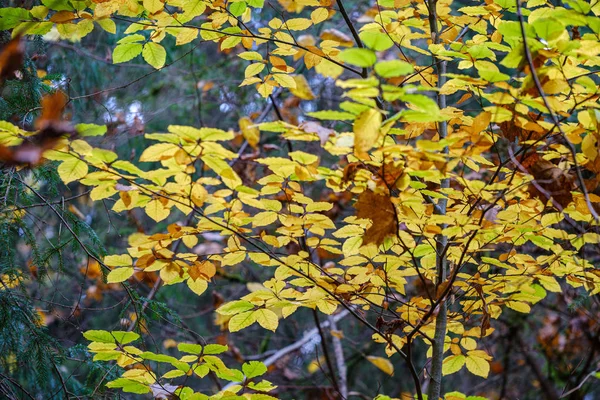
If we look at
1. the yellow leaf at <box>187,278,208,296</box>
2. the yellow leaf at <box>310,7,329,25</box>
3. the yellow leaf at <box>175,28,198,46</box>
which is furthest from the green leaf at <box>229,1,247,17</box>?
the yellow leaf at <box>187,278,208,296</box>

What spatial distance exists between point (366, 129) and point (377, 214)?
0.87ft

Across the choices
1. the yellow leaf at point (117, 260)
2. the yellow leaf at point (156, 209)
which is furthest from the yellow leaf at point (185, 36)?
the yellow leaf at point (117, 260)

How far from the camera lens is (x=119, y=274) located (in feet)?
Answer: 4.56

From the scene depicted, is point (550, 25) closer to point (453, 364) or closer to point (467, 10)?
point (467, 10)

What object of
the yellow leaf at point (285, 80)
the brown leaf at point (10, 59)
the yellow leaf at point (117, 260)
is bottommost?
the yellow leaf at point (117, 260)

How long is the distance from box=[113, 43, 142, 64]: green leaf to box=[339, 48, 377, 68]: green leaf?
846 millimetres

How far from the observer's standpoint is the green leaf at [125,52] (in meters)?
1.49

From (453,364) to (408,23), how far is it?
1060 mm

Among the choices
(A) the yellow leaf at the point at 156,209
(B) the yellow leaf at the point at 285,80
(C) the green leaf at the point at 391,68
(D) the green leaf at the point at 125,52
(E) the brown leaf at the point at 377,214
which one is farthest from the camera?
(B) the yellow leaf at the point at 285,80

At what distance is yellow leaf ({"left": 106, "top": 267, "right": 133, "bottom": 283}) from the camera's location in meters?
1.38

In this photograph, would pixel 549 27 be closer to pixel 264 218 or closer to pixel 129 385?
pixel 264 218

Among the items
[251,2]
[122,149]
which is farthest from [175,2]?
[122,149]

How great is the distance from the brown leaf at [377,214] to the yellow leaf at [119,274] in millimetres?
653

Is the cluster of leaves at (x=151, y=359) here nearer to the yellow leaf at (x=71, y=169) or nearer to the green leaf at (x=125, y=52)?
the yellow leaf at (x=71, y=169)
